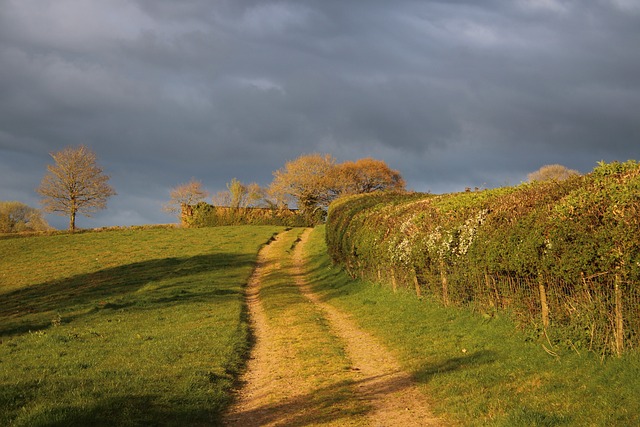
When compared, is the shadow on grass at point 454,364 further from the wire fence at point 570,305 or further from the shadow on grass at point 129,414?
the shadow on grass at point 129,414

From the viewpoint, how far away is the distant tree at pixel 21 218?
82.2m

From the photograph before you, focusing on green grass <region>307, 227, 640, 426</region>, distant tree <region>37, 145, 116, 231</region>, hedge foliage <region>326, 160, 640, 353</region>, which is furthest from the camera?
distant tree <region>37, 145, 116, 231</region>

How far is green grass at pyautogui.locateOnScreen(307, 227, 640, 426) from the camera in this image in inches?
305

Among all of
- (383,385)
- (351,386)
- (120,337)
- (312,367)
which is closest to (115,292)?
(120,337)

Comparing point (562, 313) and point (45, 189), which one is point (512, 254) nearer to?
point (562, 313)

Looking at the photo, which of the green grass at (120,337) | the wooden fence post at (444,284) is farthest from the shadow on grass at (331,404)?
the wooden fence post at (444,284)

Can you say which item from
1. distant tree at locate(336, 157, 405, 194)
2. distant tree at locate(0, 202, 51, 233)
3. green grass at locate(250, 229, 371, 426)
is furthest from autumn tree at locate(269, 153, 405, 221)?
green grass at locate(250, 229, 371, 426)

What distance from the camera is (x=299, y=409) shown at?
29.1ft

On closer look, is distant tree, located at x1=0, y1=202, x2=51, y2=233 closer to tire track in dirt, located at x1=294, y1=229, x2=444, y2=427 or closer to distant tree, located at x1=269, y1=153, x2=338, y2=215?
distant tree, located at x1=269, y1=153, x2=338, y2=215

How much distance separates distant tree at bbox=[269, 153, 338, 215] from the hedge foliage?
64.4 m

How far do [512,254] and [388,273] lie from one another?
29.9ft

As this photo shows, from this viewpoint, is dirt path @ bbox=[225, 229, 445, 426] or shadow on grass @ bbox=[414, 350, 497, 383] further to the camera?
shadow on grass @ bbox=[414, 350, 497, 383]

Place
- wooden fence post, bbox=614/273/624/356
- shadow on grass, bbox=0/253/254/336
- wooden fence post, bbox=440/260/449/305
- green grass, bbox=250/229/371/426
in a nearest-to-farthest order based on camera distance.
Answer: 1. green grass, bbox=250/229/371/426
2. wooden fence post, bbox=614/273/624/356
3. wooden fence post, bbox=440/260/449/305
4. shadow on grass, bbox=0/253/254/336

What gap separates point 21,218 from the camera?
301 feet
